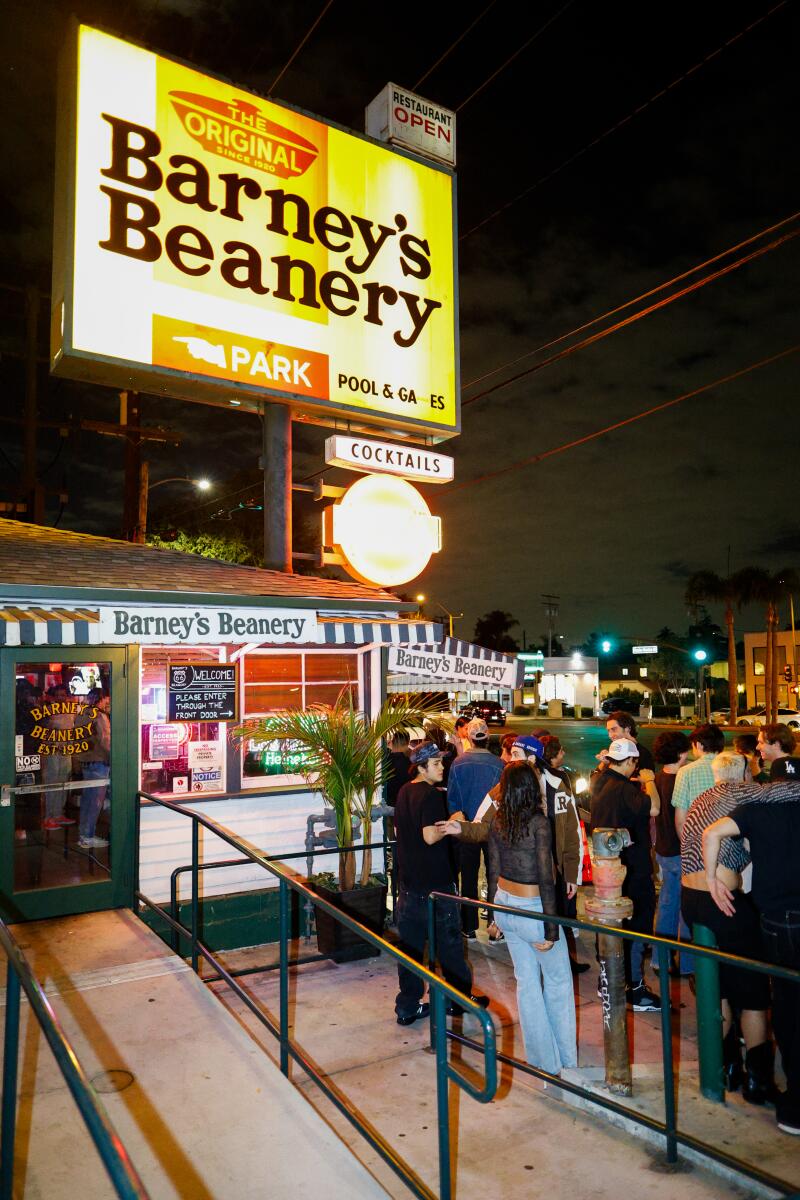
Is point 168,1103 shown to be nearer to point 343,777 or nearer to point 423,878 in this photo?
point 423,878

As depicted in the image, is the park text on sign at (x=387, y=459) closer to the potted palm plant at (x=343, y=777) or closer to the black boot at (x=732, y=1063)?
the potted palm plant at (x=343, y=777)

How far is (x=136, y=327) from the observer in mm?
8789

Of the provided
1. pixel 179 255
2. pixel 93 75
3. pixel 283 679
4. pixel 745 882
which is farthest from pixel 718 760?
pixel 93 75

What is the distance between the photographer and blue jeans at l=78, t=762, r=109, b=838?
770 cm

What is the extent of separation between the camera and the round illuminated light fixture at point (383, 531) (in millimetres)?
9852

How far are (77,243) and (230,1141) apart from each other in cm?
809

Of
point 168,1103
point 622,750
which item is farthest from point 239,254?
point 168,1103

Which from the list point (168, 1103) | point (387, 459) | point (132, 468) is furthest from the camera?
point (132, 468)

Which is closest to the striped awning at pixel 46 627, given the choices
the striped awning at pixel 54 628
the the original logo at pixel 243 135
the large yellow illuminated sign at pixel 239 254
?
the striped awning at pixel 54 628

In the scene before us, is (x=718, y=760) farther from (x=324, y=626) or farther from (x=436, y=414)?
(x=436, y=414)

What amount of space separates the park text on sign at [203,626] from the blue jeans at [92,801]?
4.12 feet

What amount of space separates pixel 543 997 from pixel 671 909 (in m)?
2.14

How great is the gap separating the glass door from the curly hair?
13.3ft

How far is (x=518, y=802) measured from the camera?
5.10m
